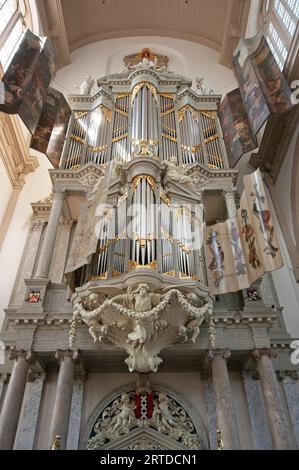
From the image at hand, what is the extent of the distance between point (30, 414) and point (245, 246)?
5.94 m

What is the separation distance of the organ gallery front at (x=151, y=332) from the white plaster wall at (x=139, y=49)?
883cm

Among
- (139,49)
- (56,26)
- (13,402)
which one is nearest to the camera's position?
(13,402)

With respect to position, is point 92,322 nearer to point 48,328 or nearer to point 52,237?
point 48,328

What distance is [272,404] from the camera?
7508mm

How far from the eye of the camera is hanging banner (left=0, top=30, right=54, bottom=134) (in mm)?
10852

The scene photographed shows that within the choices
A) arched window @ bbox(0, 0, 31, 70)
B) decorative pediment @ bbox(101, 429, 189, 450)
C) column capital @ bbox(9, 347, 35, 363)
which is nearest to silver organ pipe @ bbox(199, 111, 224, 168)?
arched window @ bbox(0, 0, 31, 70)

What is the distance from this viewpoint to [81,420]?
8.60 meters

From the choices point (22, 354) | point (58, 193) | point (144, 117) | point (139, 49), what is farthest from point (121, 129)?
point (139, 49)

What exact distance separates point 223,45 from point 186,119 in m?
7.06

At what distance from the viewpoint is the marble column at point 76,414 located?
8.30m

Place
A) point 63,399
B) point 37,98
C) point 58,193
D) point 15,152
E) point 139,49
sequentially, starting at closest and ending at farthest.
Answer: point 63,399 < point 58,193 < point 37,98 < point 15,152 < point 139,49

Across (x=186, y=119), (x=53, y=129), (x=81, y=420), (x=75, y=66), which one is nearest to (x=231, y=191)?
(x=186, y=119)

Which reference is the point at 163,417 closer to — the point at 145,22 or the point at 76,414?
the point at 76,414

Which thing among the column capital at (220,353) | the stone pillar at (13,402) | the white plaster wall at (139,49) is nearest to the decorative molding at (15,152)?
the white plaster wall at (139,49)
